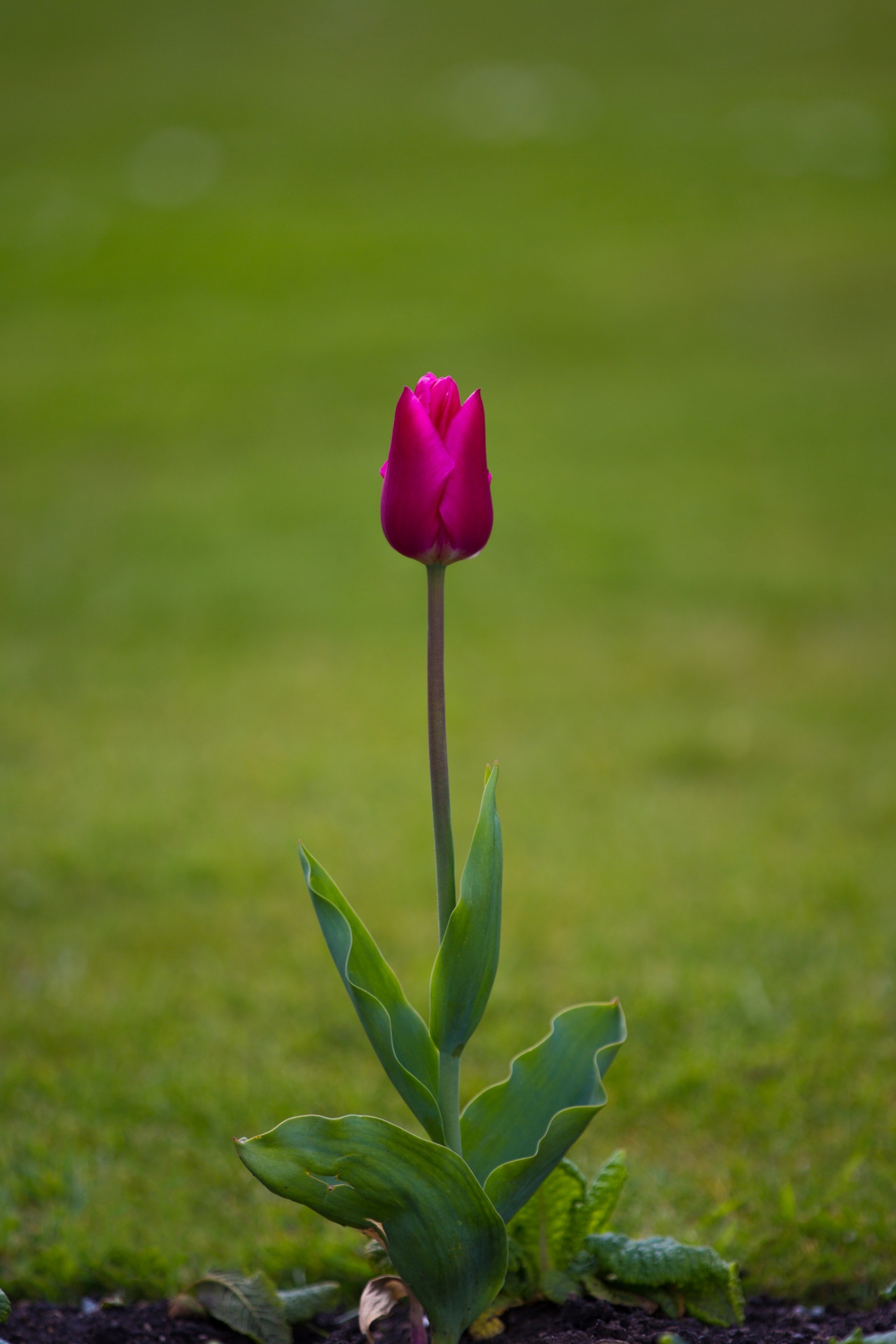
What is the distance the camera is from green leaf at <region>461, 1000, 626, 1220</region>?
148 centimetres

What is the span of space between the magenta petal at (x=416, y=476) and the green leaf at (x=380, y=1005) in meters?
0.39

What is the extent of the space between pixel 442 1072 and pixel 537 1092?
0.44ft

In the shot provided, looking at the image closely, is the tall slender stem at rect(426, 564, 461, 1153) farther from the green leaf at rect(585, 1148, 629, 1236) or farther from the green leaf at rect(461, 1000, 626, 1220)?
the green leaf at rect(585, 1148, 629, 1236)

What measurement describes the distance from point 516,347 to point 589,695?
5990mm

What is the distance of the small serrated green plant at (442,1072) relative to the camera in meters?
1.33

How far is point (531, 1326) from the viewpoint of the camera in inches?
60.9

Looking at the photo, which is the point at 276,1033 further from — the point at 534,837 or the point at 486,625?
the point at 486,625

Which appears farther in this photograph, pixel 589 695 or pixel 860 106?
pixel 860 106

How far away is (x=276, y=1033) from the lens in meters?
2.70

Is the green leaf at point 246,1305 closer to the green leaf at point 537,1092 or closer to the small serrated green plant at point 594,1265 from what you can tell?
the small serrated green plant at point 594,1265

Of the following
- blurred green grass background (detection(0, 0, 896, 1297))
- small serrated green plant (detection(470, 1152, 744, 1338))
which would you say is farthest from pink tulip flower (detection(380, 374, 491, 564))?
blurred green grass background (detection(0, 0, 896, 1297))

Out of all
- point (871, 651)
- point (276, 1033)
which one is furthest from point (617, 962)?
point (871, 651)

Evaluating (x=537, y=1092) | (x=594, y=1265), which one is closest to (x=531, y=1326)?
(x=594, y=1265)

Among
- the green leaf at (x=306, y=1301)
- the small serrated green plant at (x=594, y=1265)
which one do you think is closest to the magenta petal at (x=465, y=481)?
the small serrated green plant at (x=594, y=1265)
